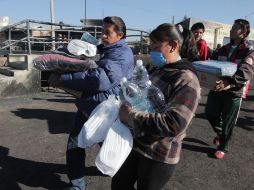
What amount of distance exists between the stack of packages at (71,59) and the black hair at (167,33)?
919 millimetres

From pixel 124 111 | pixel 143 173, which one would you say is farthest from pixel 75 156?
pixel 124 111

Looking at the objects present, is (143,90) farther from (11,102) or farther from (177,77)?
(11,102)

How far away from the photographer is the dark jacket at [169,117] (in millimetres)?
1957

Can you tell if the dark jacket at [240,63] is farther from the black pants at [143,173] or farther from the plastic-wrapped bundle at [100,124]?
the plastic-wrapped bundle at [100,124]

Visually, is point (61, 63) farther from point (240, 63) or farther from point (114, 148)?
point (240, 63)

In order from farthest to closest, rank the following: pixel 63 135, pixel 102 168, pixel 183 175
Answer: pixel 63 135
pixel 183 175
pixel 102 168

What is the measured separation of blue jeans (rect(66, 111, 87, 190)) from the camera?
11.1ft

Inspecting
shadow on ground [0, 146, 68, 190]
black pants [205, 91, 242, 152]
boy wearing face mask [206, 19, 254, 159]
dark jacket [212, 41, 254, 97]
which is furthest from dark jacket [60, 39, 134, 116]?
black pants [205, 91, 242, 152]

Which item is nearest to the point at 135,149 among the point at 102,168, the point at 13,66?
the point at 102,168

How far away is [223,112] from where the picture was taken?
4.66m

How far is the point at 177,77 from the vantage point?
204cm

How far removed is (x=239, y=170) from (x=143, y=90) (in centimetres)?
292

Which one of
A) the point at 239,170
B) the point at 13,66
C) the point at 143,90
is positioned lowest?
the point at 239,170

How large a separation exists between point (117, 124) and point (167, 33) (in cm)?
67
